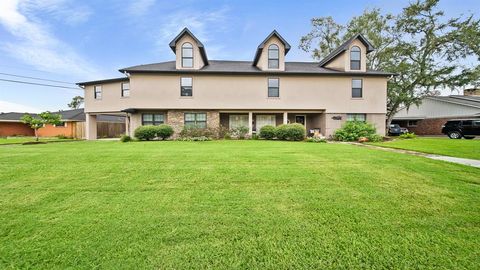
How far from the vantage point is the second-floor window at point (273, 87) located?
18.6 metres

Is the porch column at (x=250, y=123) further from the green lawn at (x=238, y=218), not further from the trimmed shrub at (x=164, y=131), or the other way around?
the green lawn at (x=238, y=218)

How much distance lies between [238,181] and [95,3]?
50.5 feet

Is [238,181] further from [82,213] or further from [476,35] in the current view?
[476,35]

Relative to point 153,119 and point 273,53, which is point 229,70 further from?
point 153,119

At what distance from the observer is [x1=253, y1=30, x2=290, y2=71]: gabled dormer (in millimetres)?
18484

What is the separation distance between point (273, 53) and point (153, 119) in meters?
11.6

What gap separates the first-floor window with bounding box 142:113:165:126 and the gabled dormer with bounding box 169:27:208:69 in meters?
4.41

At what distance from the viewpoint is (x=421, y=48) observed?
24.4m

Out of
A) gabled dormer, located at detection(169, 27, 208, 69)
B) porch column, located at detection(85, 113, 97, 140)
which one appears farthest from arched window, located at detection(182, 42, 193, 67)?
porch column, located at detection(85, 113, 97, 140)

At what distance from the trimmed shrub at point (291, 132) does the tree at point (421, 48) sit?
44.9ft

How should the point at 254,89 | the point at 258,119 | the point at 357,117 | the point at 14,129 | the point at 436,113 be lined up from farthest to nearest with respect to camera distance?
the point at 14,129
the point at 436,113
the point at 258,119
the point at 357,117
the point at 254,89

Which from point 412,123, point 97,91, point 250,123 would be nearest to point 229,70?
point 250,123

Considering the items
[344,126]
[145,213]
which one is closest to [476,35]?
[344,126]

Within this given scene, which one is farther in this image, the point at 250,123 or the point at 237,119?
the point at 237,119
